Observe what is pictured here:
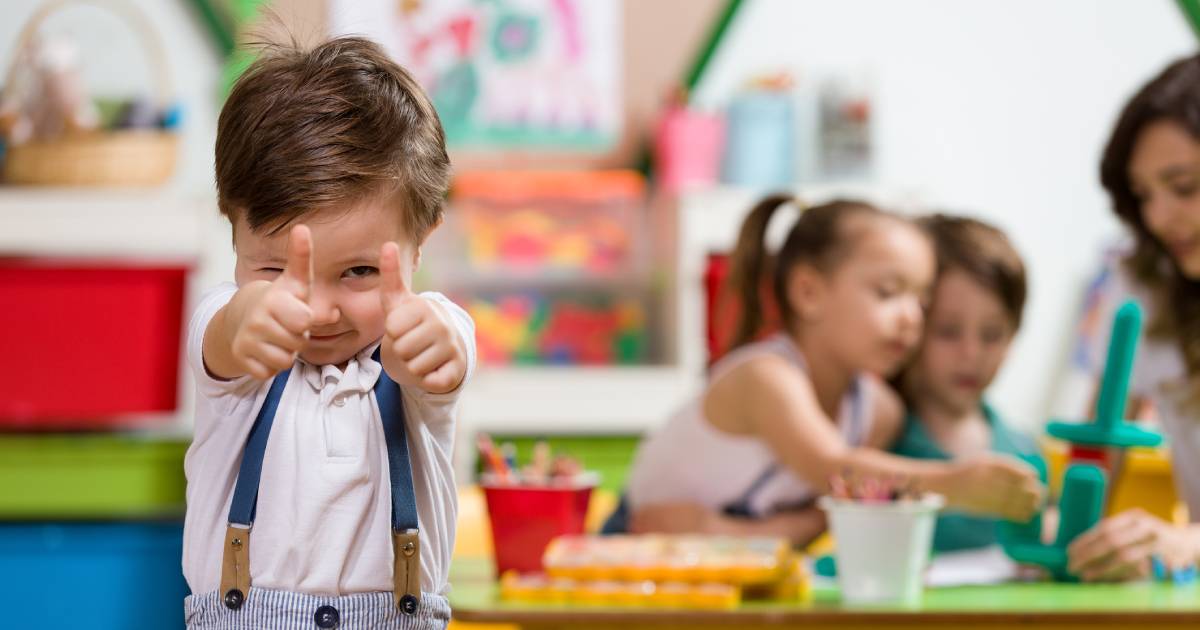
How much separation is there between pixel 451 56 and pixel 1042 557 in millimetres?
2224

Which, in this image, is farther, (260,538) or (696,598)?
(696,598)

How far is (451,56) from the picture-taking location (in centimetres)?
305

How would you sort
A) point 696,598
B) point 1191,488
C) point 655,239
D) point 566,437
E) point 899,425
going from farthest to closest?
point 655,239 → point 566,437 → point 1191,488 → point 899,425 → point 696,598

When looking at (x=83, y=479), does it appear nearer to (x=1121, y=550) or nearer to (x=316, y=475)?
(x=1121, y=550)

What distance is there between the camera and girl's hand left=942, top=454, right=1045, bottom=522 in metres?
1.06

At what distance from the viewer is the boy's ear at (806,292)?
1.48m

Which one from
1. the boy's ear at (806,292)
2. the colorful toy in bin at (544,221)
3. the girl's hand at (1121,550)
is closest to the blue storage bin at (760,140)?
the colorful toy in bin at (544,221)

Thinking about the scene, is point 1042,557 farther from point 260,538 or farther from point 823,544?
point 260,538

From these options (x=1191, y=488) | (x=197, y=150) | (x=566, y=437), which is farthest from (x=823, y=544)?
(x=197, y=150)

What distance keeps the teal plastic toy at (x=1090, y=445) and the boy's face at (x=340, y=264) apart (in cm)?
67

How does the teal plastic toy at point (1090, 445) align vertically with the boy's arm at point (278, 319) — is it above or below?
below

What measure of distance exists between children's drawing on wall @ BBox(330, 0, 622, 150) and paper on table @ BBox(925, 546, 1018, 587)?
1.98 m

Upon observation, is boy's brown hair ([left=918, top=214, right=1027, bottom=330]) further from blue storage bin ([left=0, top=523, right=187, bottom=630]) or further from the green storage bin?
the green storage bin

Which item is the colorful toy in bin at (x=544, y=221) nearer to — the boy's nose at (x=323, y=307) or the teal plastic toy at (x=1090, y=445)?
the teal plastic toy at (x=1090, y=445)
